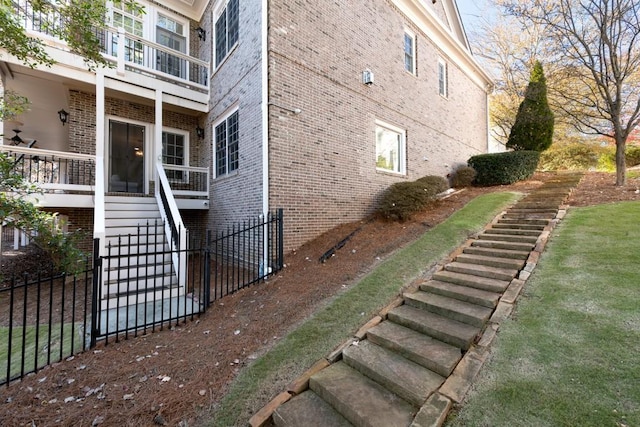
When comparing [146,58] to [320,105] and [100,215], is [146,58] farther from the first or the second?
[100,215]

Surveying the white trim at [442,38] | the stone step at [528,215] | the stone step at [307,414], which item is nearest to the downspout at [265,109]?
the stone step at [307,414]

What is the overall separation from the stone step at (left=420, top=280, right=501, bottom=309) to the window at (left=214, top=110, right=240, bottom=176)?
5.93 metres

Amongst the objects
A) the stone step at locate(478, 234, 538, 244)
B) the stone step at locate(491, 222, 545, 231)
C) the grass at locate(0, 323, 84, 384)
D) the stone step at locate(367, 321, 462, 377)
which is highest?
the stone step at locate(491, 222, 545, 231)

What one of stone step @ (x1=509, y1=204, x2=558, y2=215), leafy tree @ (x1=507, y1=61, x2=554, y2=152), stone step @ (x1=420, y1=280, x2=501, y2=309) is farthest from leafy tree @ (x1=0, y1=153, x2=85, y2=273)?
leafy tree @ (x1=507, y1=61, x2=554, y2=152)

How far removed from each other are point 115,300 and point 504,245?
23.7 ft

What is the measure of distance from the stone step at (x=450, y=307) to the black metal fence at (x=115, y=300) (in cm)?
279

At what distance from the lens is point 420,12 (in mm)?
11086

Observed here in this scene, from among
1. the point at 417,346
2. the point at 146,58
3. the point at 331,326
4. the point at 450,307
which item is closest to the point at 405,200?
the point at 450,307

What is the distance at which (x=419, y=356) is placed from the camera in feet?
9.89

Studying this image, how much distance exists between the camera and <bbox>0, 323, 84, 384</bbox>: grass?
3551 mm

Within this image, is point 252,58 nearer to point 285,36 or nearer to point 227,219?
point 285,36

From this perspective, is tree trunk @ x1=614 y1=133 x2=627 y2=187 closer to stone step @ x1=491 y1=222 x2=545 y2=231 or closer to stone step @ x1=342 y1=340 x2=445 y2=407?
stone step @ x1=491 y1=222 x2=545 y2=231

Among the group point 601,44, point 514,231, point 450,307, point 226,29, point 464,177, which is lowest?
point 450,307


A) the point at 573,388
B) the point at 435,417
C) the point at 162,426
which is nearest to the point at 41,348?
the point at 162,426
